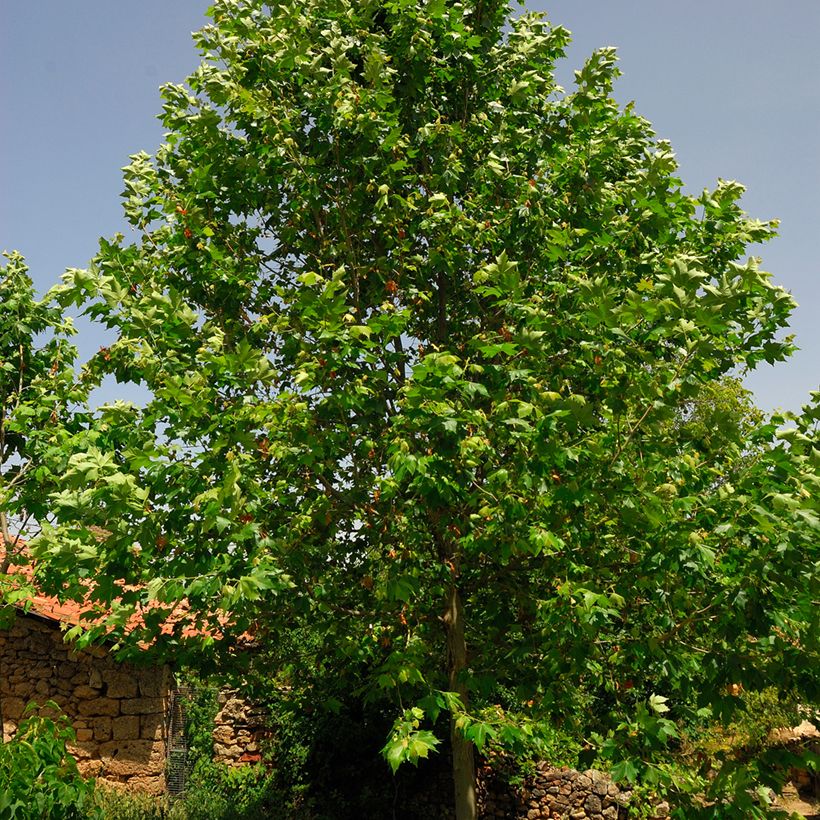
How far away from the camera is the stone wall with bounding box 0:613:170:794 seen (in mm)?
15469

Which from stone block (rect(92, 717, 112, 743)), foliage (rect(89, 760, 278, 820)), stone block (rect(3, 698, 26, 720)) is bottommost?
foliage (rect(89, 760, 278, 820))

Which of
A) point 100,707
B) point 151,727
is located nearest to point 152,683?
point 151,727

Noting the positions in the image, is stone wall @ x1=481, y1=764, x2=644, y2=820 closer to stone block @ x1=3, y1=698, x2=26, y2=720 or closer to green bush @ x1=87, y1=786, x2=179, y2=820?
green bush @ x1=87, y1=786, x2=179, y2=820

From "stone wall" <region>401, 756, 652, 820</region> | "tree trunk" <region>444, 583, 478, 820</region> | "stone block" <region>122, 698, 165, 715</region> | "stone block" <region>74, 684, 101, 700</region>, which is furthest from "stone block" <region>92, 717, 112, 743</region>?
"tree trunk" <region>444, 583, 478, 820</region>

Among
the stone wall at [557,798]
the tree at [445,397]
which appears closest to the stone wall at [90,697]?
the stone wall at [557,798]

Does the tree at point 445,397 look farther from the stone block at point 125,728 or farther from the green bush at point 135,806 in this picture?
the stone block at point 125,728

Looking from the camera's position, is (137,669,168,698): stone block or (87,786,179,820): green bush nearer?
(87,786,179,820): green bush

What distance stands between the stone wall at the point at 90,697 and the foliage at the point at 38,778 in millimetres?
7659

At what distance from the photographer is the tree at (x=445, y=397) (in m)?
6.37

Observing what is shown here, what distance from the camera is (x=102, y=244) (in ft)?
29.0

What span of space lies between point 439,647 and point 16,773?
497 centimetres

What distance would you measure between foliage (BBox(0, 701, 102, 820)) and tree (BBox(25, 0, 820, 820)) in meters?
1.83

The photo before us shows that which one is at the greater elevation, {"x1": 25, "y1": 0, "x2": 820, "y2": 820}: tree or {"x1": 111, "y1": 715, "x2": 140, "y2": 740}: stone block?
{"x1": 25, "y1": 0, "x2": 820, "y2": 820}: tree

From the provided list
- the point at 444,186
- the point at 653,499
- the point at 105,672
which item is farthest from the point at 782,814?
the point at 105,672
